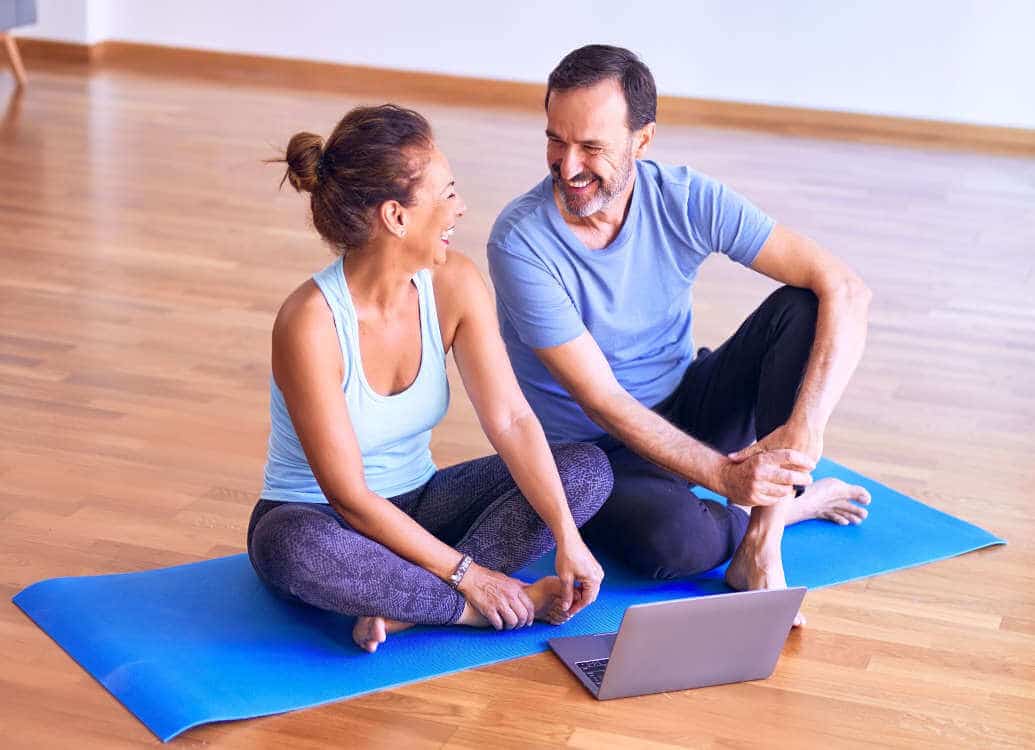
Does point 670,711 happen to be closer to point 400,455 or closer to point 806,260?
point 400,455

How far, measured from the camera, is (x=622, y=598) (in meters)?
2.21

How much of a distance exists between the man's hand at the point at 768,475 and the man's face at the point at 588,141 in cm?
45

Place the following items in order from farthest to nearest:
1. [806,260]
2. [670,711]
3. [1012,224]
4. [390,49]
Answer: [390,49] → [1012,224] → [806,260] → [670,711]

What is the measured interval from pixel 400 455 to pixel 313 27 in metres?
5.11

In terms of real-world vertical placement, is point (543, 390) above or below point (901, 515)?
above

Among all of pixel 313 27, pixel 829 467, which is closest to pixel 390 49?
pixel 313 27

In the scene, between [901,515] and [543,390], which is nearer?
[543,390]

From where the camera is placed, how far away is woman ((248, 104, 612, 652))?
6.24 feet

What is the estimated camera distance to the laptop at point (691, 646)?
1.86m

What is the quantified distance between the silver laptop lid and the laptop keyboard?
4cm

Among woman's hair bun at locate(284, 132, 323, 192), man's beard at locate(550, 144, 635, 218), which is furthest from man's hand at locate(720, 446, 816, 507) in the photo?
woman's hair bun at locate(284, 132, 323, 192)

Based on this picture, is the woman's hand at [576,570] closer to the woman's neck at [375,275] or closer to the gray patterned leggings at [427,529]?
the gray patterned leggings at [427,529]

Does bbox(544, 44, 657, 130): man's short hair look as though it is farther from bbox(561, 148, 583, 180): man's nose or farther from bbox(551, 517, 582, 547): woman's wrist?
bbox(551, 517, 582, 547): woman's wrist

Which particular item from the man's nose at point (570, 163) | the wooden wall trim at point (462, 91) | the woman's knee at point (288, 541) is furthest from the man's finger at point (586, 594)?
the wooden wall trim at point (462, 91)
